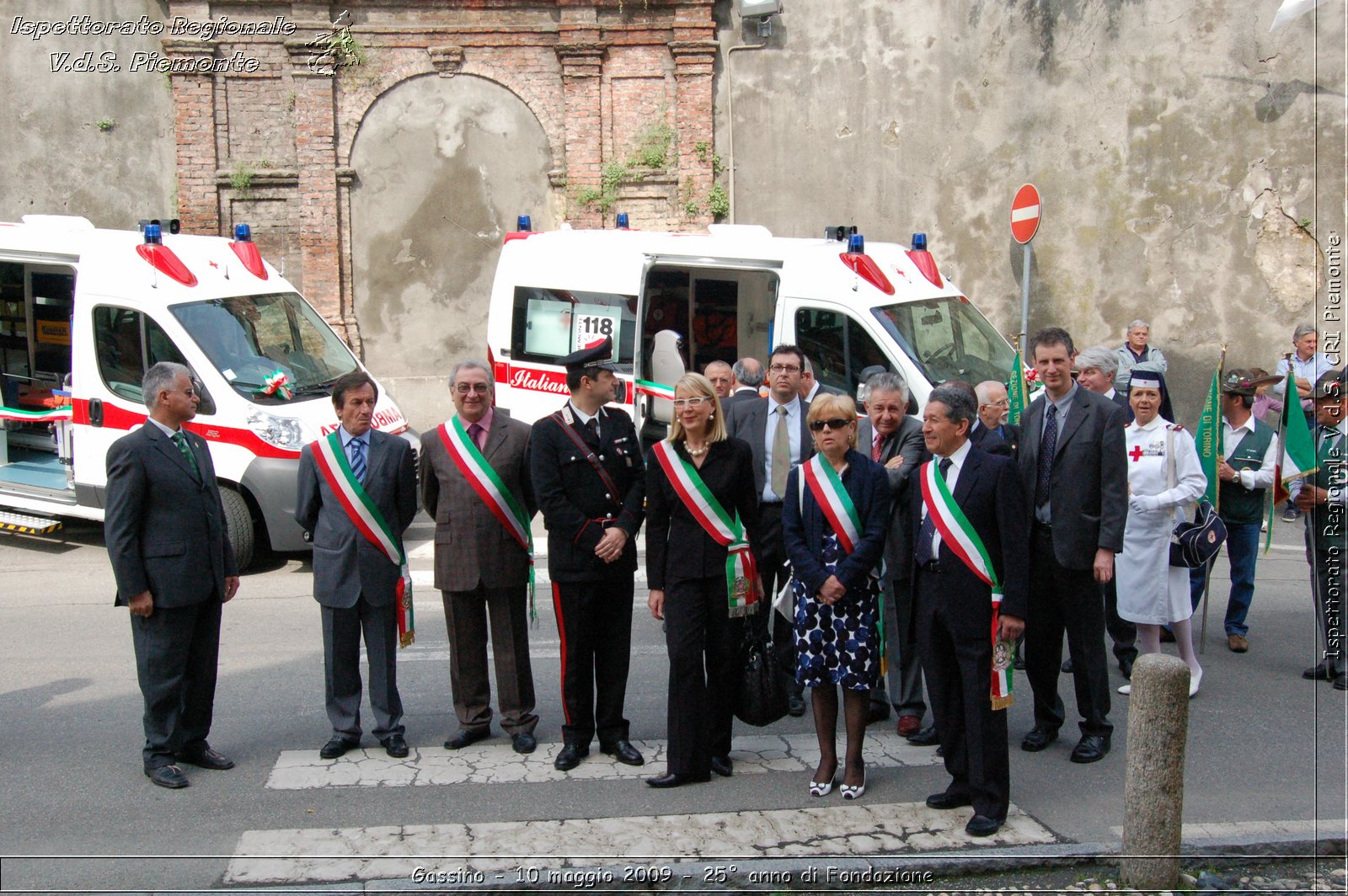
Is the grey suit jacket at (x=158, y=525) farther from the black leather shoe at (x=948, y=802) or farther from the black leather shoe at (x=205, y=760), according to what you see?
the black leather shoe at (x=948, y=802)

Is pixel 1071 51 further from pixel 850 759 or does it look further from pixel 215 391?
pixel 850 759

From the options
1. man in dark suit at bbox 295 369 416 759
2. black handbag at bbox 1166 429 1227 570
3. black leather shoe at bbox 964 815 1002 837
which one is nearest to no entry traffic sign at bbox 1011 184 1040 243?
black handbag at bbox 1166 429 1227 570

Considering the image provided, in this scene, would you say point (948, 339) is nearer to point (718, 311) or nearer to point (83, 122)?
point (718, 311)

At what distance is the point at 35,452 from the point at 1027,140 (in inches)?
483

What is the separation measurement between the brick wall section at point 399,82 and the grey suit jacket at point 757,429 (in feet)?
32.3

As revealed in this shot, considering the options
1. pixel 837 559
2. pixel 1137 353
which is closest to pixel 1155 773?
pixel 837 559

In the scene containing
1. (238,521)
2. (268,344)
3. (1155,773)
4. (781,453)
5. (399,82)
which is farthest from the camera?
(399,82)

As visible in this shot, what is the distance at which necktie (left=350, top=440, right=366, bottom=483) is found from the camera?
603 centimetres

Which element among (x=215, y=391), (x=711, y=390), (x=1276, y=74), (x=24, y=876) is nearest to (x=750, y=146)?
(x=1276, y=74)

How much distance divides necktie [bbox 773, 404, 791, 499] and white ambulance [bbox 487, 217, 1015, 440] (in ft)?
11.2

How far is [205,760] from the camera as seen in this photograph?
5910 mm

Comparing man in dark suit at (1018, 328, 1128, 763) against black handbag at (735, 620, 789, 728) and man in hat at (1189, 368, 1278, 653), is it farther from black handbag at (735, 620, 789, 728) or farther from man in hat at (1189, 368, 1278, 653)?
man in hat at (1189, 368, 1278, 653)

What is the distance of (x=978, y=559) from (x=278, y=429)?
6.46 meters

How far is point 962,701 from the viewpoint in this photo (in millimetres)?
5348
